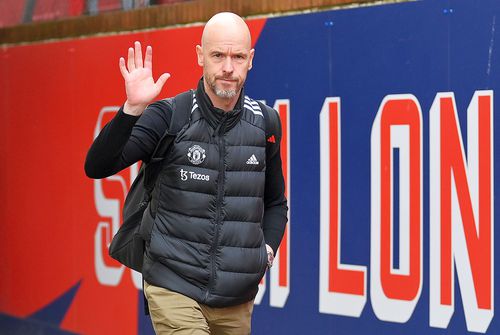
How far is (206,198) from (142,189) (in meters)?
0.32

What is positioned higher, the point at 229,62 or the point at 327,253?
the point at 229,62

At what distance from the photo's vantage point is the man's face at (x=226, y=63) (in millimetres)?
4473

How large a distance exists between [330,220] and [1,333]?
389 centimetres

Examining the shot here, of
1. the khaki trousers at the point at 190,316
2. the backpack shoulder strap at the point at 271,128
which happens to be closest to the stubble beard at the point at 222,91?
the backpack shoulder strap at the point at 271,128

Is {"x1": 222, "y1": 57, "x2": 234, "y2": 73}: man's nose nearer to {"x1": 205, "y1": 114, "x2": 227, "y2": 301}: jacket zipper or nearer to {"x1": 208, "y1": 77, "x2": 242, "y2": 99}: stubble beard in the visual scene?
{"x1": 208, "y1": 77, "x2": 242, "y2": 99}: stubble beard

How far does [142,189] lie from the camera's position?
183 inches

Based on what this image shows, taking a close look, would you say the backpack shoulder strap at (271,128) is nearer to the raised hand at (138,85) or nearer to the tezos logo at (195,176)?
the tezos logo at (195,176)

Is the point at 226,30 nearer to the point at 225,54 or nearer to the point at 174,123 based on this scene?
the point at 225,54

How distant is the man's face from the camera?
447 cm

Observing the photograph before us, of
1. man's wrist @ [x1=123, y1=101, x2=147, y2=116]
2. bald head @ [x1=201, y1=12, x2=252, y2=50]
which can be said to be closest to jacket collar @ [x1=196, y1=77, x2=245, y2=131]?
bald head @ [x1=201, y1=12, x2=252, y2=50]

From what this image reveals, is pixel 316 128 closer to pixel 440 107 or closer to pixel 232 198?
pixel 440 107

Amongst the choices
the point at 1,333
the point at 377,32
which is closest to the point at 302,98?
the point at 377,32

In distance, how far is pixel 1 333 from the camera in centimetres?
932

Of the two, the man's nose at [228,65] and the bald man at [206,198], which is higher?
the man's nose at [228,65]
